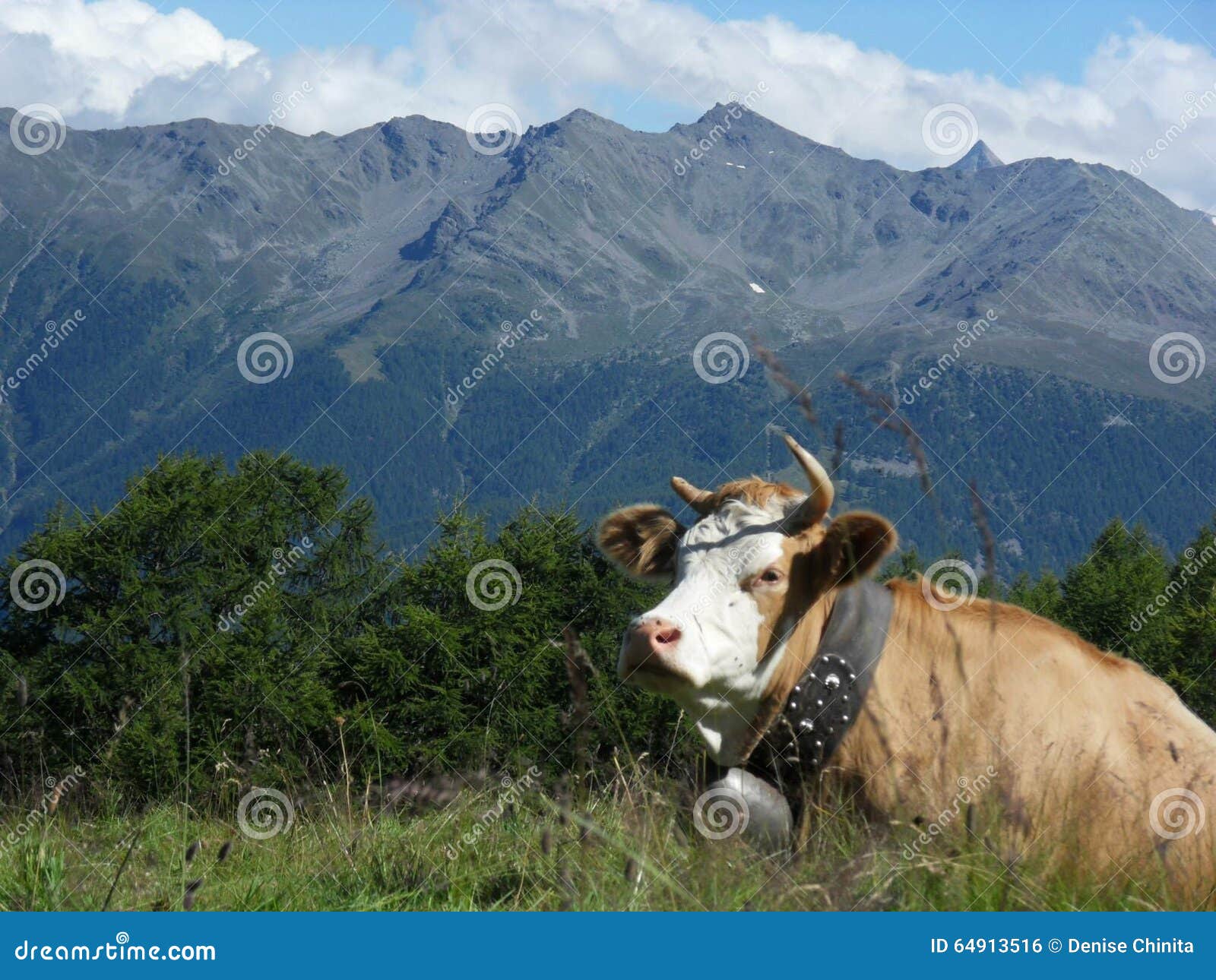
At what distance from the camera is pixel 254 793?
26.8 feet

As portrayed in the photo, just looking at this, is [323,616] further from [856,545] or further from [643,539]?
[856,545]

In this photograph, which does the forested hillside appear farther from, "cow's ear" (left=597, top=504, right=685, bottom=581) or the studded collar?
the studded collar

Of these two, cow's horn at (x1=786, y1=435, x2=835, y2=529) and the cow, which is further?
cow's horn at (x1=786, y1=435, x2=835, y2=529)

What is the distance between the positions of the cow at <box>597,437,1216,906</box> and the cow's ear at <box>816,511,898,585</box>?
11 millimetres

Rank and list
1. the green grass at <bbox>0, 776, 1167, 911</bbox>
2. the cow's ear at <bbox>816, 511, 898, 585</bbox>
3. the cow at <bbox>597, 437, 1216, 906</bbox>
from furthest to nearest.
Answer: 1. the cow's ear at <bbox>816, 511, 898, 585</bbox>
2. the cow at <bbox>597, 437, 1216, 906</bbox>
3. the green grass at <bbox>0, 776, 1167, 911</bbox>

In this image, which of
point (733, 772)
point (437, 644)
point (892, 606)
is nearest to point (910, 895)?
point (733, 772)

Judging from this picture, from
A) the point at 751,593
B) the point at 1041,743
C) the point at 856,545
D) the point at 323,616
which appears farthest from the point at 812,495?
the point at 323,616

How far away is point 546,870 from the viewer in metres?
5.16

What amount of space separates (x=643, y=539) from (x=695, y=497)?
48 centimetres

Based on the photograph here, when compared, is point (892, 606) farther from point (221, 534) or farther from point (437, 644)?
point (221, 534)

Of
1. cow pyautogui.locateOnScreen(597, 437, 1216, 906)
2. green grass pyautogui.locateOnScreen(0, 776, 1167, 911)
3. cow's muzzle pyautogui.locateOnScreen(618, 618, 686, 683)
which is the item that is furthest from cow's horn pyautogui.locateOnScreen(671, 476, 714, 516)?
green grass pyautogui.locateOnScreen(0, 776, 1167, 911)

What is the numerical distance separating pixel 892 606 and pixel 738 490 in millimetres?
1154

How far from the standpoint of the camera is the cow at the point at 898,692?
6.07 m

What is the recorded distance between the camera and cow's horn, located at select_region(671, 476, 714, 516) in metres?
7.66
